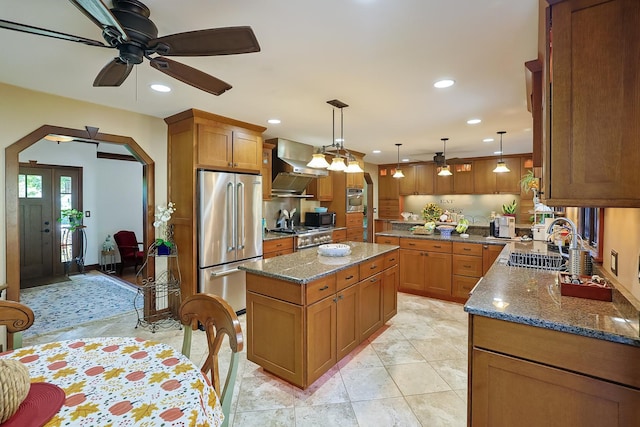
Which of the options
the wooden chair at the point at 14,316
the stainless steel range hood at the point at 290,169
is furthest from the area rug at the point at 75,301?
the stainless steel range hood at the point at 290,169

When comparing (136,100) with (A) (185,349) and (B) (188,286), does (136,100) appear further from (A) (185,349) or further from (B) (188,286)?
(A) (185,349)

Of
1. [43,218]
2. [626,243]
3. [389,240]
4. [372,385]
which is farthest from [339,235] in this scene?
[43,218]

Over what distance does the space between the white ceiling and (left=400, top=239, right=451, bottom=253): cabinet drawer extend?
163 cm

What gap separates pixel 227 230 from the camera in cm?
370

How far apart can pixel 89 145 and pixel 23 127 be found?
388 centimetres

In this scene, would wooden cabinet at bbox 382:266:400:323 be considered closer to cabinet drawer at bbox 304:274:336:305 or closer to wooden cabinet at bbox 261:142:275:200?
cabinet drawer at bbox 304:274:336:305

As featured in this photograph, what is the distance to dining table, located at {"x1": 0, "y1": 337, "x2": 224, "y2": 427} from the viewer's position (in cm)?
92

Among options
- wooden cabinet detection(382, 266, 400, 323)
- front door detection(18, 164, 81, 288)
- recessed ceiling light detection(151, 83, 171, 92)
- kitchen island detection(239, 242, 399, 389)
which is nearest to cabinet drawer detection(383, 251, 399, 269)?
wooden cabinet detection(382, 266, 400, 323)

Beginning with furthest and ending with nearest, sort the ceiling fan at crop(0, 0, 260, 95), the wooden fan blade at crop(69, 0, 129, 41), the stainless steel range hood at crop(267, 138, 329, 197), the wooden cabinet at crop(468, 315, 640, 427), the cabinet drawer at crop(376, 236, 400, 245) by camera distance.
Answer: the stainless steel range hood at crop(267, 138, 329, 197), the cabinet drawer at crop(376, 236, 400, 245), the ceiling fan at crop(0, 0, 260, 95), the wooden cabinet at crop(468, 315, 640, 427), the wooden fan blade at crop(69, 0, 129, 41)

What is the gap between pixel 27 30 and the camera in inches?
50.5

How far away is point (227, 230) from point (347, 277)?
5.87ft

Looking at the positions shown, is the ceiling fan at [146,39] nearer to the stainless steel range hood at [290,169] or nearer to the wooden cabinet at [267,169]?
the wooden cabinet at [267,169]

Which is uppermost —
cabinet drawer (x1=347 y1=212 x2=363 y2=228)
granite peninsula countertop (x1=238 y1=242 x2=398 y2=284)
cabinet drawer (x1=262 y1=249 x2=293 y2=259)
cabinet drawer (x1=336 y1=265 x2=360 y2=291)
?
cabinet drawer (x1=347 y1=212 x2=363 y2=228)

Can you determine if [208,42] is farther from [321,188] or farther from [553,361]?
[321,188]
